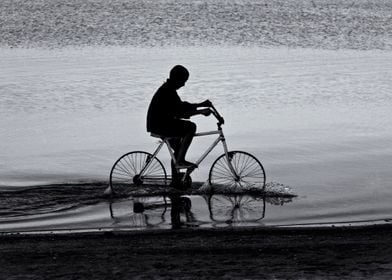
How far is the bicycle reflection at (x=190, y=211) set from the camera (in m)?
11.2

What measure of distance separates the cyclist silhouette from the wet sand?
2.04 metres

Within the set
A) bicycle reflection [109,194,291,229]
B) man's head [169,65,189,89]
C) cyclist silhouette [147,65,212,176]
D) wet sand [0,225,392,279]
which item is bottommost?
wet sand [0,225,392,279]

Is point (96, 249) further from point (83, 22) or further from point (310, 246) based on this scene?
point (83, 22)

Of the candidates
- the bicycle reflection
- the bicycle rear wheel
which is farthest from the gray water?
the bicycle rear wheel

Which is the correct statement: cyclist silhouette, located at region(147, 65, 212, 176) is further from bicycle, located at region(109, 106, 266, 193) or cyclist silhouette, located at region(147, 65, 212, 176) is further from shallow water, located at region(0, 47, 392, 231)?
shallow water, located at region(0, 47, 392, 231)

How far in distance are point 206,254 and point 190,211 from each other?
263 centimetres

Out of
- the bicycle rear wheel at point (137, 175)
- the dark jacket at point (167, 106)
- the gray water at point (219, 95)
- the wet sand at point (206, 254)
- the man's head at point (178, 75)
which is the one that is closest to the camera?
the wet sand at point (206, 254)

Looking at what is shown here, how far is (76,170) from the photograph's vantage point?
48.1 ft

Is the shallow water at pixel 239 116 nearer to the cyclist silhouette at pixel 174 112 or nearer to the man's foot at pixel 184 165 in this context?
the man's foot at pixel 184 165

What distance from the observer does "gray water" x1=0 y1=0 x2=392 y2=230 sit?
1380 cm

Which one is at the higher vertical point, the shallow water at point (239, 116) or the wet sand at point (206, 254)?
the shallow water at point (239, 116)

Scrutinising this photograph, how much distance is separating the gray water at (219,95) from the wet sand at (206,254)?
38.6 inches

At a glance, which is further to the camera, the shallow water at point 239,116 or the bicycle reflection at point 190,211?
the shallow water at point 239,116

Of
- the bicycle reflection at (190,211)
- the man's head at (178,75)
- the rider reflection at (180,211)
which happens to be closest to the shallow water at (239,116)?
the bicycle reflection at (190,211)
